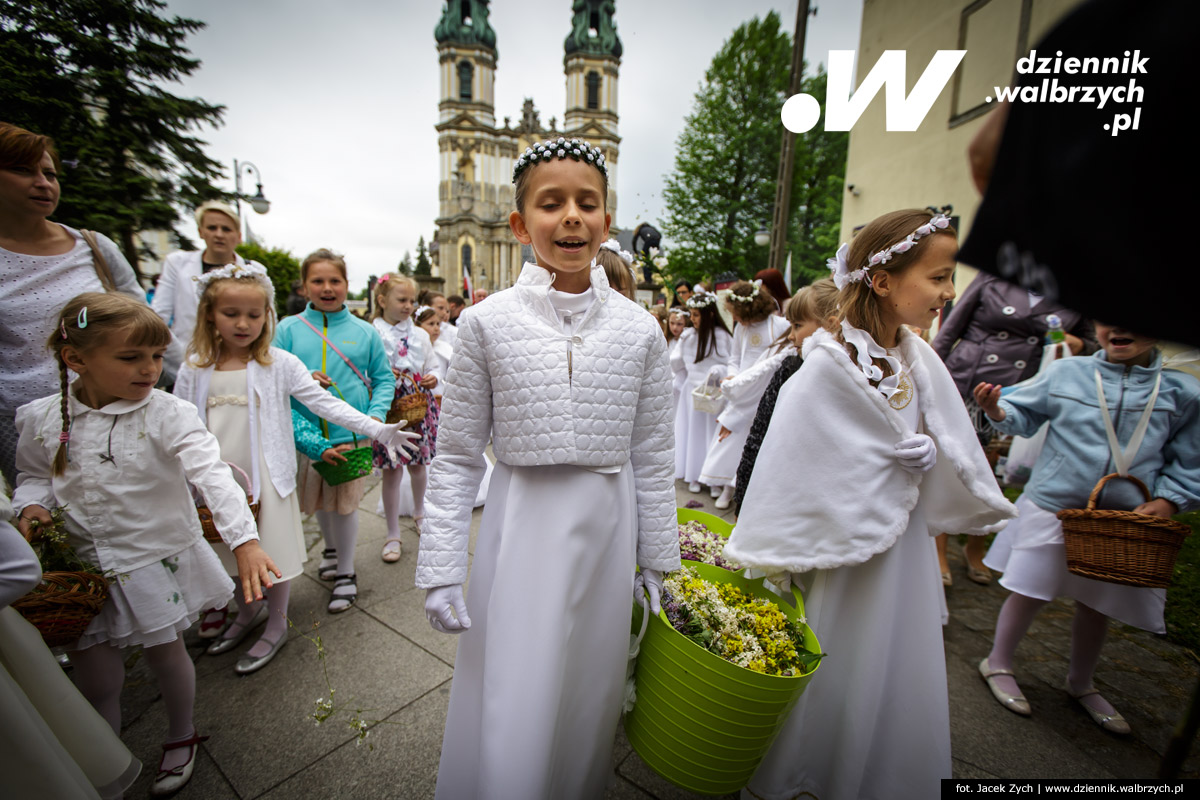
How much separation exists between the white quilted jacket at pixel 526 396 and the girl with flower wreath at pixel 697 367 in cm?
407

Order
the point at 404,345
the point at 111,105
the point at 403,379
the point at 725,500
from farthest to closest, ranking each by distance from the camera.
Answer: the point at 725,500 < the point at 404,345 < the point at 403,379 < the point at 111,105

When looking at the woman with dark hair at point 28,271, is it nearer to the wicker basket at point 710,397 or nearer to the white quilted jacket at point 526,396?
the white quilted jacket at point 526,396

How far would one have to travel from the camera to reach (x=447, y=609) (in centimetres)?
150

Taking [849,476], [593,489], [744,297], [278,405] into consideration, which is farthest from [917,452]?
[744,297]

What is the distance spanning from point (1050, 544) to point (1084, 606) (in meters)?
0.40

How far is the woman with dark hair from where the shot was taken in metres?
2.24

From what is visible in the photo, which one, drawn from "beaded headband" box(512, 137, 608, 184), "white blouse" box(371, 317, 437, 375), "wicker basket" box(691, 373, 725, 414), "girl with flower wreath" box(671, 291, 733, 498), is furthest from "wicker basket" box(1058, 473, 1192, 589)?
"white blouse" box(371, 317, 437, 375)

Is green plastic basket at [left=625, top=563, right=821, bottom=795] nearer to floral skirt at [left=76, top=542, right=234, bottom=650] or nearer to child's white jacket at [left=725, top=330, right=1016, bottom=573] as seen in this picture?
child's white jacket at [left=725, top=330, right=1016, bottom=573]

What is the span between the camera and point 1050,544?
8.11 ft

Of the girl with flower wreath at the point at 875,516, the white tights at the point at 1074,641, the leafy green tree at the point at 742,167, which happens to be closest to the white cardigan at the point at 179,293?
the girl with flower wreath at the point at 875,516

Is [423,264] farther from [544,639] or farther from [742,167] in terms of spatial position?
[544,639]

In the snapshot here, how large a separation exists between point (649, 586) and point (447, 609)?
0.68m

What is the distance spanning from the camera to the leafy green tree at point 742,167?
68.4 feet

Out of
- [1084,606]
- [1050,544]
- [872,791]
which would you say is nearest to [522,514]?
[872,791]
